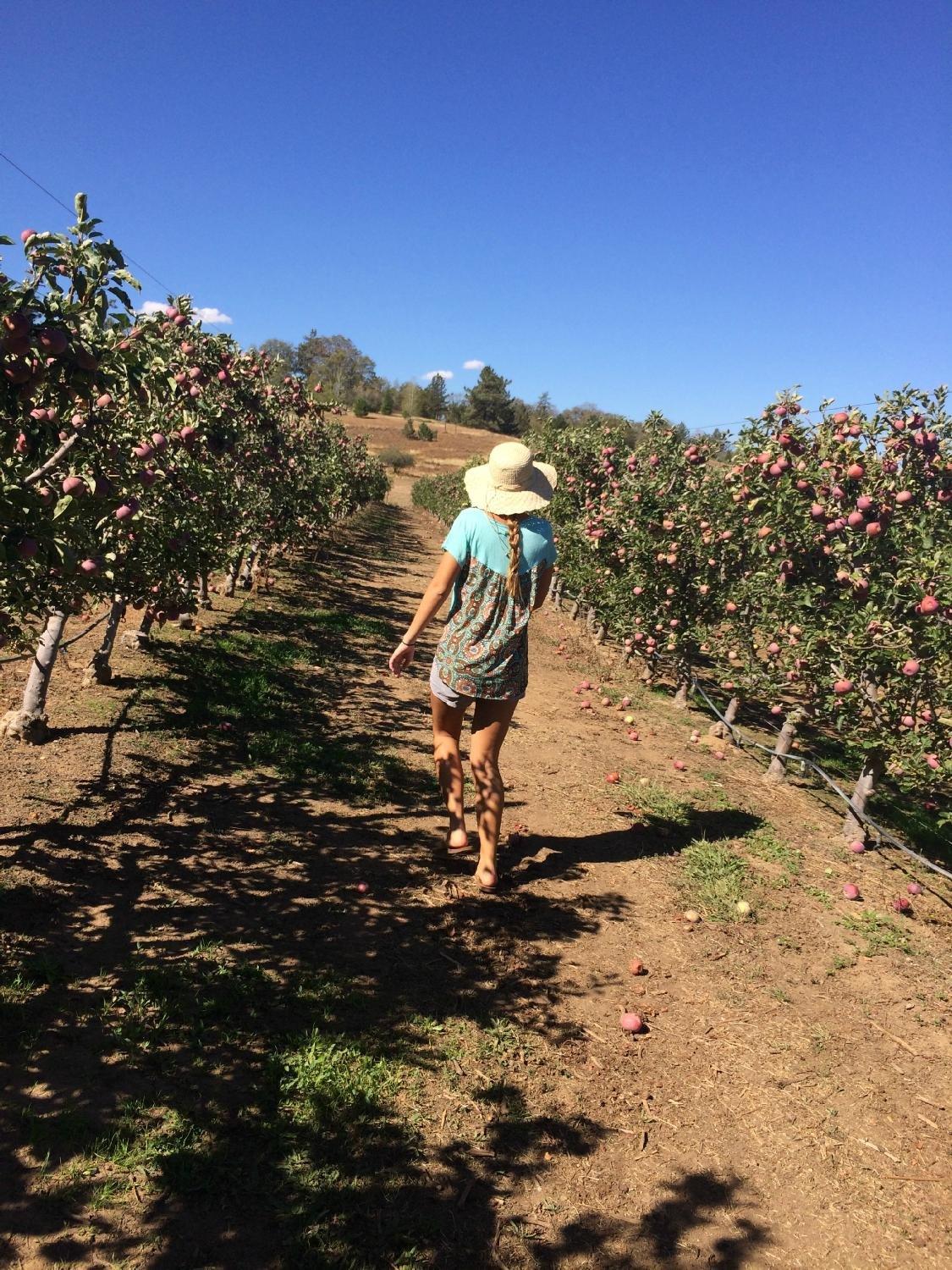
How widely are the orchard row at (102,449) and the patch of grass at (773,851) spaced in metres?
5.57

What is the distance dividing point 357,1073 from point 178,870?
2.06 m

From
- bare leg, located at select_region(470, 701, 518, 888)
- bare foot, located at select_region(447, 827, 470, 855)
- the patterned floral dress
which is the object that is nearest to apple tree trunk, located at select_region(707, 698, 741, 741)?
bare foot, located at select_region(447, 827, 470, 855)

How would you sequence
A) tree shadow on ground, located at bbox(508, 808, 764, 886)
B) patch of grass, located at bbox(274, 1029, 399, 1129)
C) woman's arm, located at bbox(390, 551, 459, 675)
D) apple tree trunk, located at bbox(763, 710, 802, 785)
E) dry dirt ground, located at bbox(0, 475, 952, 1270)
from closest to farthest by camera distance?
dry dirt ground, located at bbox(0, 475, 952, 1270) < patch of grass, located at bbox(274, 1029, 399, 1129) < woman's arm, located at bbox(390, 551, 459, 675) < tree shadow on ground, located at bbox(508, 808, 764, 886) < apple tree trunk, located at bbox(763, 710, 802, 785)

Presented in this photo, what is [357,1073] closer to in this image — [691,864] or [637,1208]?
[637,1208]

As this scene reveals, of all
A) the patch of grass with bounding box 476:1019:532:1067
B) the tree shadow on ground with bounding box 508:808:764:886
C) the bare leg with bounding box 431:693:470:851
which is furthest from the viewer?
the tree shadow on ground with bounding box 508:808:764:886

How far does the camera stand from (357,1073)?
133 inches

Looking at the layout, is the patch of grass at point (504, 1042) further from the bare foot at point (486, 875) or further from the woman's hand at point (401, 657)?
the woman's hand at point (401, 657)

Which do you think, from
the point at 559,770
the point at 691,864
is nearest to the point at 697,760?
the point at 559,770

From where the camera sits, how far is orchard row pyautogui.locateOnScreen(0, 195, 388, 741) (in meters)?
2.98

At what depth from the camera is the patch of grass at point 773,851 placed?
20.2ft

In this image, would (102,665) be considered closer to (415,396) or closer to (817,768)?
(817,768)

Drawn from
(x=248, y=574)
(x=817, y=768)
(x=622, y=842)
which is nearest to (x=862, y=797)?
(x=817, y=768)

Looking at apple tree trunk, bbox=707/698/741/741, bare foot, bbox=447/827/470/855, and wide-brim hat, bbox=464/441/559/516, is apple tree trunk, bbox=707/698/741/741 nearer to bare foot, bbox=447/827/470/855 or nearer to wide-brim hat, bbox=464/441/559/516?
bare foot, bbox=447/827/470/855

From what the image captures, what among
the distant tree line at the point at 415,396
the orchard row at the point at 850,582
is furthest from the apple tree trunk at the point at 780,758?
the distant tree line at the point at 415,396
